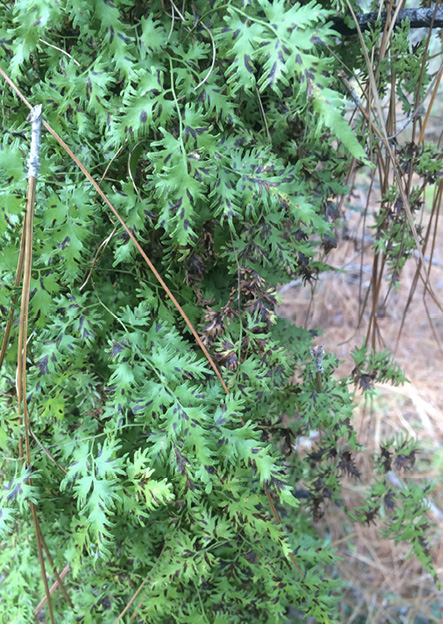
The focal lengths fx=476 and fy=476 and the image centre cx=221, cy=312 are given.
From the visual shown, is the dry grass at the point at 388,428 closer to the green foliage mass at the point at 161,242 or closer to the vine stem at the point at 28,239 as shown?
the green foliage mass at the point at 161,242

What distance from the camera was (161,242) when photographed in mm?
825

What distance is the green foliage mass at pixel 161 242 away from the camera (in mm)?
703

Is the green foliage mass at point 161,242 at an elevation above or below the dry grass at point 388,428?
above

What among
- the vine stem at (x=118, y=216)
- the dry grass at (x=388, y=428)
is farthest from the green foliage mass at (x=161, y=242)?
the dry grass at (x=388, y=428)

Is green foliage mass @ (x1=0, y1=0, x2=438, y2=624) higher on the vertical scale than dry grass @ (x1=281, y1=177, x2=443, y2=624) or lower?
higher

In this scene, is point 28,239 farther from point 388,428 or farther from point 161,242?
point 388,428

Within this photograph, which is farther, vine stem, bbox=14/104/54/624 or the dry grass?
the dry grass

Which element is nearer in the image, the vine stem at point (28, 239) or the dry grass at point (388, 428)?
the vine stem at point (28, 239)

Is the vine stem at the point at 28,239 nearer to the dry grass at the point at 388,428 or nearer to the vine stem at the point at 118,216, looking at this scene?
the vine stem at the point at 118,216

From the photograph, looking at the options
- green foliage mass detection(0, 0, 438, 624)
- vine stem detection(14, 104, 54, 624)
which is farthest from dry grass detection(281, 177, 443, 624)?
vine stem detection(14, 104, 54, 624)

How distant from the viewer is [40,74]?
0.85 m

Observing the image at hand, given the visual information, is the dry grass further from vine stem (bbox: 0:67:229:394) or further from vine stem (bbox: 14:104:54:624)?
vine stem (bbox: 14:104:54:624)

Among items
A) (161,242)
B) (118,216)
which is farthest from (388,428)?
(118,216)

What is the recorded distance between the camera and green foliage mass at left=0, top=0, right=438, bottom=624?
0.70m
